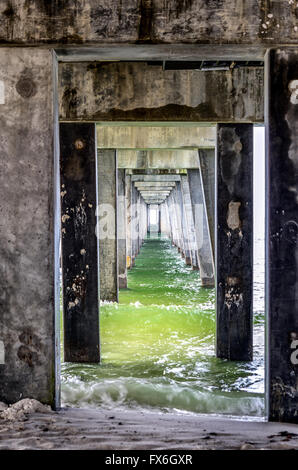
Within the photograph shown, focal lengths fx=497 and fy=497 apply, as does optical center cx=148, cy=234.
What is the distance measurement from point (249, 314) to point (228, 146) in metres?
2.71

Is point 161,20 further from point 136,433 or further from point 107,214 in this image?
point 107,214

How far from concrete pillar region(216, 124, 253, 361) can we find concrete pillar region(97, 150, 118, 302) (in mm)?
4129

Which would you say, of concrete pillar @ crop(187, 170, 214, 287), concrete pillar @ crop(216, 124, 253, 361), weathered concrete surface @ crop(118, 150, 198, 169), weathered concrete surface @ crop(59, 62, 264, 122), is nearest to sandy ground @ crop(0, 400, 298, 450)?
concrete pillar @ crop(216, 124, 253, 361)

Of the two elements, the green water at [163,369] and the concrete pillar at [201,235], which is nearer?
the green water at [163,369]

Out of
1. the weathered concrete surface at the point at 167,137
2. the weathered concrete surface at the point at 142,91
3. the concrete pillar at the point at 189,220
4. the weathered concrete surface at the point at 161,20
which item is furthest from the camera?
the concrete pillar at the point at 189,220

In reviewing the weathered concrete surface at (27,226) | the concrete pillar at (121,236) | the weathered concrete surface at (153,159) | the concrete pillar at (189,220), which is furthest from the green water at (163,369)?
the concrete pillar at (189,220)

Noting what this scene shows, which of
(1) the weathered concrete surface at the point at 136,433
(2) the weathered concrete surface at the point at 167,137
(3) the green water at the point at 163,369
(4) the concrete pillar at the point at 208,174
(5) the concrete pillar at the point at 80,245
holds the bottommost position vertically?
(3) the green water at the point at 163,369

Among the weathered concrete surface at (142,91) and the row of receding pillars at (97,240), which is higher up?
the weathered concrete surface at (142,91)

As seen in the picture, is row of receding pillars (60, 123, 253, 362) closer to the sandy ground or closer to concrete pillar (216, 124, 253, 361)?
concrete pillar (216, 124, 253, 361)

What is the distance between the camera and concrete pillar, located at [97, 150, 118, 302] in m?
11.5

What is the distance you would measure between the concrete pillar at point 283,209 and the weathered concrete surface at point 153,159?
9755 mm

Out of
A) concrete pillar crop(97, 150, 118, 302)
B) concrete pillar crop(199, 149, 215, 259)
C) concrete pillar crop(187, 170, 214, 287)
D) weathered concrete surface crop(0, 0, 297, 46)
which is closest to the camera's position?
weathered concrete surface crop(0, 0, 297, 46)

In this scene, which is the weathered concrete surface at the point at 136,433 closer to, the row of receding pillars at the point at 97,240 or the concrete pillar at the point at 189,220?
the row of receding pillars at the point at 97,240

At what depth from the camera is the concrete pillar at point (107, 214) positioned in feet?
37.8
